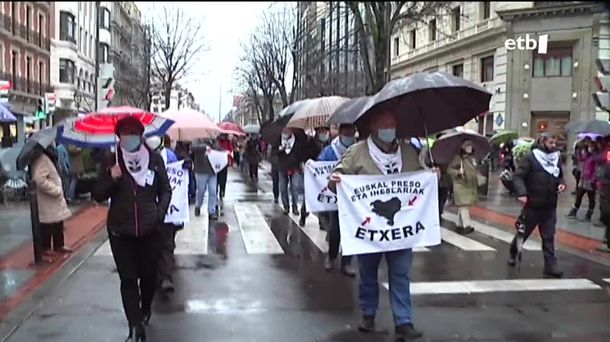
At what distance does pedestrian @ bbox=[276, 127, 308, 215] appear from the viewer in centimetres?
1292

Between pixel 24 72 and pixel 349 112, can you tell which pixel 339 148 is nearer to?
pixel 349 112

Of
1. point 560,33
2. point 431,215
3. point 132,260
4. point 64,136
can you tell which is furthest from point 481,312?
point 560,33

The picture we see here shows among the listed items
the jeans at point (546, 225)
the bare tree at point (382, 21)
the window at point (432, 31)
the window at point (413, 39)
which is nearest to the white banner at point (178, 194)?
the jeans at point (546, 225)

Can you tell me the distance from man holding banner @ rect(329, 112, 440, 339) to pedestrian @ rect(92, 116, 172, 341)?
5.02 ft

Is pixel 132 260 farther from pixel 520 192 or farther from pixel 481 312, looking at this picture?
pixel 520 192

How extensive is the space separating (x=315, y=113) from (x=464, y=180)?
2.99 metres

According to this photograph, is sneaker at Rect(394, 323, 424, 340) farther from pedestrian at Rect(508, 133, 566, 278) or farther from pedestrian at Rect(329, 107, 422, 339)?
pedestrian at Rect(508, 133, 566, 278)

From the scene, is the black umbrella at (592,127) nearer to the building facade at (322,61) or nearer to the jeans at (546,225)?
the jeans at (546,225)

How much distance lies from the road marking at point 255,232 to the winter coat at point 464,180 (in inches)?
136

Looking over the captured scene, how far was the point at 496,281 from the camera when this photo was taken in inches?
313

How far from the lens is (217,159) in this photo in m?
14.3

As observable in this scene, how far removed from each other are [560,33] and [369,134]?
30.6 metres

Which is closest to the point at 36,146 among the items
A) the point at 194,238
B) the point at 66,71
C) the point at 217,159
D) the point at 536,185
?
the point at 194,238

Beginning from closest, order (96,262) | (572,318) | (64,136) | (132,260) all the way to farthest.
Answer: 1. (132,260)
2. (572,318)
3. (64,136)
4. (96,262)
